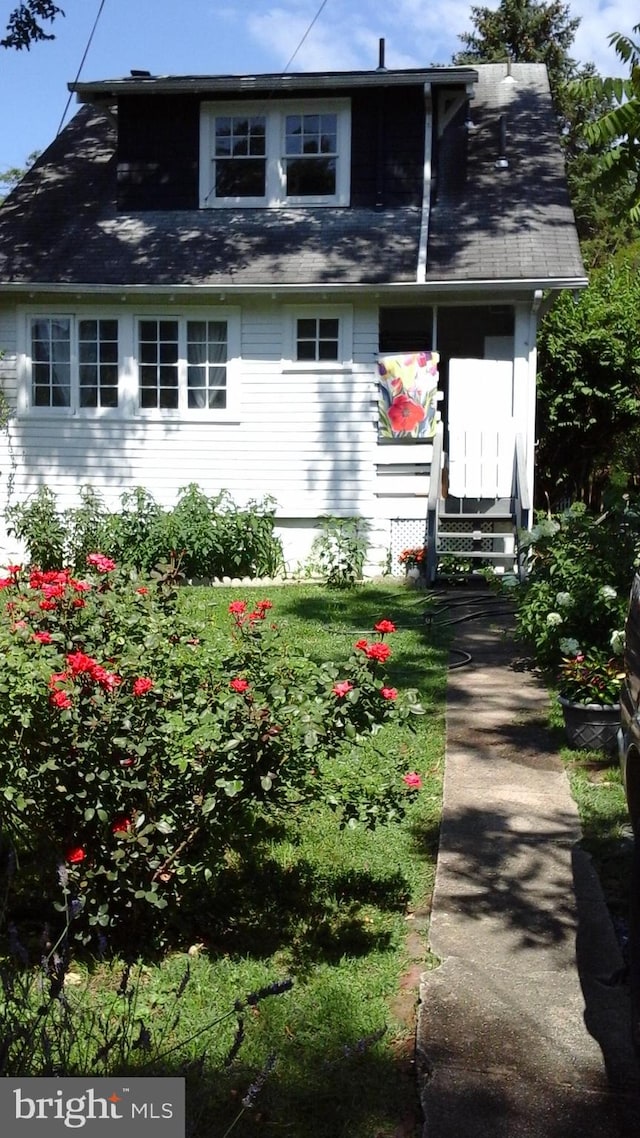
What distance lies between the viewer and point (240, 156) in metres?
15.2

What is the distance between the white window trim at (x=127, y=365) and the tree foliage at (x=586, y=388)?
4590 millimetres

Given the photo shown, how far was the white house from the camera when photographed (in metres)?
14.1

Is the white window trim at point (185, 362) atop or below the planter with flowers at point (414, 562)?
atop

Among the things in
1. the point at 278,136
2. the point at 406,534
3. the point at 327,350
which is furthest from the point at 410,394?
the point at 278,136

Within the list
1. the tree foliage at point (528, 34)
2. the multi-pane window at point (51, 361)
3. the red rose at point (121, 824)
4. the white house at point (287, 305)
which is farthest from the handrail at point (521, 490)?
the tree foliage at point (528, 34)

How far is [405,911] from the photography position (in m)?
4.74

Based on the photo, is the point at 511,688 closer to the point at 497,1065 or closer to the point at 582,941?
the point at 582,941

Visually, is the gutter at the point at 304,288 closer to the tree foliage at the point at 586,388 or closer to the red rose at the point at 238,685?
the tree foliage at the point at 586,388

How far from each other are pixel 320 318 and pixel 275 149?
2493 mm

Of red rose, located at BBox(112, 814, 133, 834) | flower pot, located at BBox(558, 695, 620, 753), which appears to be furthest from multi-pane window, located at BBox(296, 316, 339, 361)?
red rose, located at BBox(112, 814, 133, 834)

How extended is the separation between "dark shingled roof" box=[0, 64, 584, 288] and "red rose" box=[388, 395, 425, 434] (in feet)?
4.81

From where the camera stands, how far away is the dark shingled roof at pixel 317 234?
14000mm

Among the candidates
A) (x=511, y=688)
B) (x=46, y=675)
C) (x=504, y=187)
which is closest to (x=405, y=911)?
(x=46, y=675)

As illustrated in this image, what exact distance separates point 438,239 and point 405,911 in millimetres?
11286
